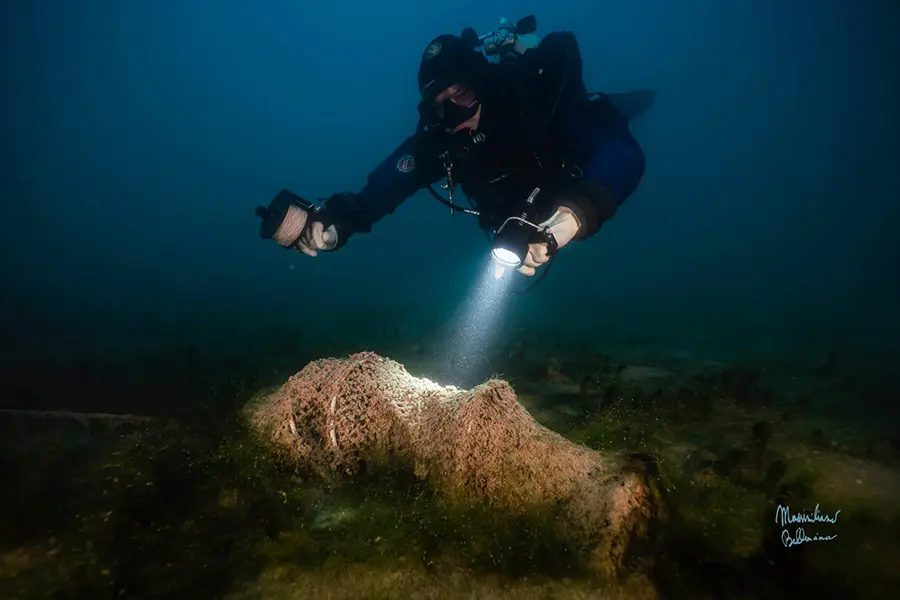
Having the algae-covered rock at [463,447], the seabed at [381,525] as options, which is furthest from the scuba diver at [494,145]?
the seabed at [381,525]

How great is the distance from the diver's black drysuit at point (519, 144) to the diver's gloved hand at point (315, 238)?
0.30ft

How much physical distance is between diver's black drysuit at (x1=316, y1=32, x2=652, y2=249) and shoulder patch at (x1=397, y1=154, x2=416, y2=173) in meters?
0.01

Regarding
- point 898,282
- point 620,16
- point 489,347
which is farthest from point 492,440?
point 620,16

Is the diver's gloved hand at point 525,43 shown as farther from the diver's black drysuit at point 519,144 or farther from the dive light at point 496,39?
the diver's black drysuit at point 519,144

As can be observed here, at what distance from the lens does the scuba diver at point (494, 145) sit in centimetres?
428

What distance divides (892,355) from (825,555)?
1191 centimetres

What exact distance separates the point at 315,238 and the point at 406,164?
1.96 m

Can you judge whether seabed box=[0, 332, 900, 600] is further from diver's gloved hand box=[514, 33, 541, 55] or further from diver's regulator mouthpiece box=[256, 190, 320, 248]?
diver's gloved hand box=[514, 33, 541, 55]

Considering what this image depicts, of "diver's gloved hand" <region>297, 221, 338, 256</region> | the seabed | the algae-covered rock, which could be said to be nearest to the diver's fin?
"diver's gloved hand" <region>297, 221, 338, 256</region>

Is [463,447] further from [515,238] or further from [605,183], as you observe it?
[605,183]

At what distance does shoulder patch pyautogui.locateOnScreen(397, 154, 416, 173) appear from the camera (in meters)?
5.66

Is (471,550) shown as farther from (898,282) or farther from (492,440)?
(898,282)

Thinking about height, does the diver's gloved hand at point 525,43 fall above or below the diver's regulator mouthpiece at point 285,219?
above

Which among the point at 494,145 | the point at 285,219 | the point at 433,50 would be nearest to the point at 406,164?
the point at 494,145
